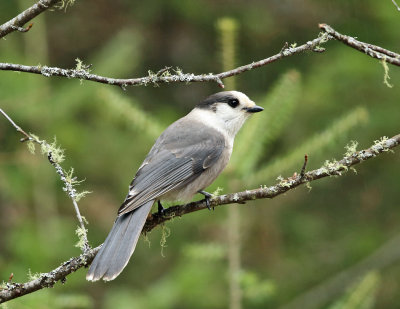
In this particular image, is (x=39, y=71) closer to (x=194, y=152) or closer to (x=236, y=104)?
(x=194, y=152)

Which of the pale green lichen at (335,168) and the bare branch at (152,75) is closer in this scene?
the bare branch at (152,75)

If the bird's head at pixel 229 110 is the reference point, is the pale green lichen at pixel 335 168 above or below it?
below

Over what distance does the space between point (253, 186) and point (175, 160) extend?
0.50 meters

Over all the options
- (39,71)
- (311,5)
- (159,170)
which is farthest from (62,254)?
(311,5)

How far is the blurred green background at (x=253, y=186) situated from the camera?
498 cm

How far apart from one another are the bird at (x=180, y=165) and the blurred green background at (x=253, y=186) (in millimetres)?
273

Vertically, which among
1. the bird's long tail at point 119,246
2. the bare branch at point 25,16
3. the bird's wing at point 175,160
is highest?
the bird's wing at point 175,160

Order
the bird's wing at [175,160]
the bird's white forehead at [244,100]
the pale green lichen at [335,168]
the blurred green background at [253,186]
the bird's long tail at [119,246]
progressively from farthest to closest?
the blurred green background at [253,186] → the bird's white forehead at [244,100] → the bird's wing at [175,160] → the bird's long tail at [119,246] → the pale green lichen at [335,168]

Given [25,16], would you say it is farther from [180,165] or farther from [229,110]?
[229,110]

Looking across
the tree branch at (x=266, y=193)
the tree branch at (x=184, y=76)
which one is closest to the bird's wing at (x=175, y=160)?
the tree branch at (x=266, y=193)

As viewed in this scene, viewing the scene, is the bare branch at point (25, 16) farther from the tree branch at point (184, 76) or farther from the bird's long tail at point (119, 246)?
the bird's long tail at point (119, 246)

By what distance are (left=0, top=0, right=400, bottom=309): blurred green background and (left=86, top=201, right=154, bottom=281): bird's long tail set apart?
865 mm

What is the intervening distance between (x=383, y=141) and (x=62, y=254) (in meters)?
3.09

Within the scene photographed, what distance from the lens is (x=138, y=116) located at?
3.69 metres
